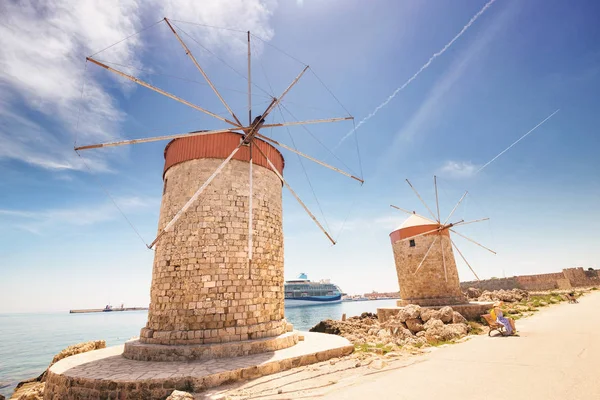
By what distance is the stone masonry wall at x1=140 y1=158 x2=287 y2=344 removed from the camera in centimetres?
805

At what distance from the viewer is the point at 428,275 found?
19094 mm

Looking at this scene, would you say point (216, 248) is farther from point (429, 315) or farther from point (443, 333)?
point (429, 315)

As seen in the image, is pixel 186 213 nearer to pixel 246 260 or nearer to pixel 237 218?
pixel 237 218

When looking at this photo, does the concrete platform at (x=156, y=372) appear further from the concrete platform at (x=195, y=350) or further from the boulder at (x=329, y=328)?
the boulder at (x=329, y=328)

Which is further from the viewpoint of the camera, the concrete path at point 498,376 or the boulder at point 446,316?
the boulder at point 446,316

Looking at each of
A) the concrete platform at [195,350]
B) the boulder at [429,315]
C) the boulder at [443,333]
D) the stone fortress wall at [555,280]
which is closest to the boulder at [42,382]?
the concrete platform at [195,350]

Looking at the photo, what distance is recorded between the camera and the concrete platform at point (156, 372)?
215 inches

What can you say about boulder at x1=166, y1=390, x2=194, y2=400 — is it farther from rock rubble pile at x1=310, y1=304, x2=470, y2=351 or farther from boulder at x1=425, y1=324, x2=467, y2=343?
boulder at x1=425, y1=324, x2=467, y2=343

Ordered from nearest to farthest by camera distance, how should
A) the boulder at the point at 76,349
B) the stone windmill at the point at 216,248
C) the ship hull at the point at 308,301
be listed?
the stone windmill at the point at 216,248
the boulder at the point at 76,349
the ship hull at the point at 308,301

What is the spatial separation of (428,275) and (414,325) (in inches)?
216

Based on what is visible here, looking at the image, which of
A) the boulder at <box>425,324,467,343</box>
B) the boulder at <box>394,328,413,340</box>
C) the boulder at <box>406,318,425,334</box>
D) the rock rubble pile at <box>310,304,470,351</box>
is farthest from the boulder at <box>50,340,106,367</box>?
the boulder at <box>406,318,425,334</box>

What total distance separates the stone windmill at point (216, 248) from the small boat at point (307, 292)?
54.8m

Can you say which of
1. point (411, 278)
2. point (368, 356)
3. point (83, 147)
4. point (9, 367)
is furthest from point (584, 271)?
point (9, 367)

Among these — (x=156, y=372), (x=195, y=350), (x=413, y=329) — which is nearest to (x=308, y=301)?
(x=413, y=329)
